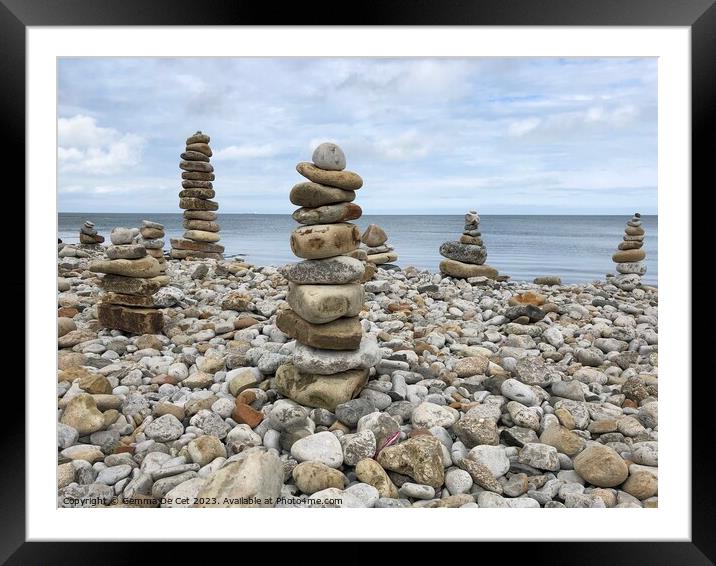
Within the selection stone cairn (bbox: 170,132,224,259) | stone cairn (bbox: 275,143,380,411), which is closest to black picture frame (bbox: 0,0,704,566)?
stone cairn (bbox: 275,143,380,411)

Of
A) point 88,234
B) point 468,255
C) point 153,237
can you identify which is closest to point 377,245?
point 468,255

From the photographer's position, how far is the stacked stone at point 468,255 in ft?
40.0

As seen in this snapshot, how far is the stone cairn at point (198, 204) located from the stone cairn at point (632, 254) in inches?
415

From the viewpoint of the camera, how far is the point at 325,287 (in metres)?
4.68

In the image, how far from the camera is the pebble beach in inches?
139

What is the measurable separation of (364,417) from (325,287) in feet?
3.93

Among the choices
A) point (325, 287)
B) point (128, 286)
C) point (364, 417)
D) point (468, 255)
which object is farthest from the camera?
point (468, 255)

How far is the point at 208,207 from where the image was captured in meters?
14.2

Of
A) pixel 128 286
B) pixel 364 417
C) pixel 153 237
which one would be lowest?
pixel 364 417

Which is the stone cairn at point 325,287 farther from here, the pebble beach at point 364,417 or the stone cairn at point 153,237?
the stone cairn at point 153,237
